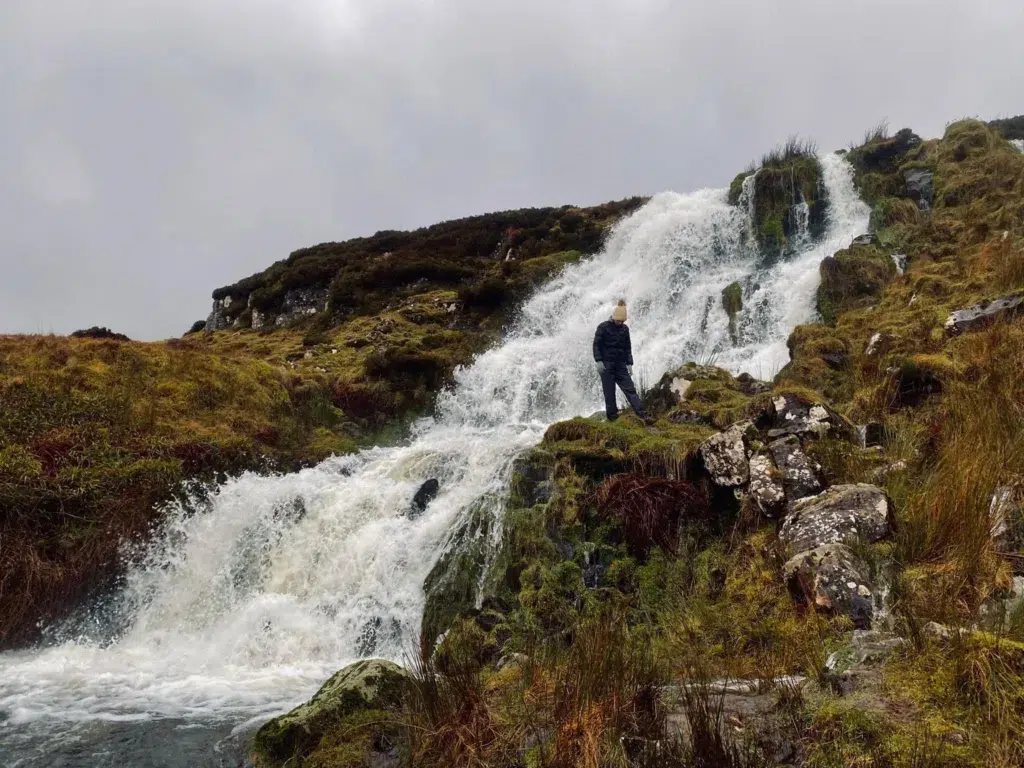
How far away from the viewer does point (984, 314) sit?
8148mm

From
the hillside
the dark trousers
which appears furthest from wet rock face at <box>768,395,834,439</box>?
the dark trousers

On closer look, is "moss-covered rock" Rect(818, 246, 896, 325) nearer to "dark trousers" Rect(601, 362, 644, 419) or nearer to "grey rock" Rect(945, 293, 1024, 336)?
"grey rock" Rect(945, 293, 1024, 336)

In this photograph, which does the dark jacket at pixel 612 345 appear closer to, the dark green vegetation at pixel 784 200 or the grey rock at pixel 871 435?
the grey rock at pixel 871 435

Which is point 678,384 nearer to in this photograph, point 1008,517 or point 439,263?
point 1008,517

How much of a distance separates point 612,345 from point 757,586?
5.29 metres

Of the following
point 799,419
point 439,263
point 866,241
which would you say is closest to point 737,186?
point 866,241

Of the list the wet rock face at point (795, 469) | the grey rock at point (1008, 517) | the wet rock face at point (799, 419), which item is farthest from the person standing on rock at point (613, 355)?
the grey rock at point (1008, 517)

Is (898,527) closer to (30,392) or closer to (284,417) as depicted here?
(284,417)

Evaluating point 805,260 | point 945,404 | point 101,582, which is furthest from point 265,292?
point 945,404

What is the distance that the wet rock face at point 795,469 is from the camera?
5762mm

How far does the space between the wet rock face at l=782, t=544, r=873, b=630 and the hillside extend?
0.05ft

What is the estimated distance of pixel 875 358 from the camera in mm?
8836

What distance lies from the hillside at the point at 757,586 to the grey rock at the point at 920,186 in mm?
6653

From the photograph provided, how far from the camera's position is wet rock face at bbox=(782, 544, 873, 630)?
3.99 meters
